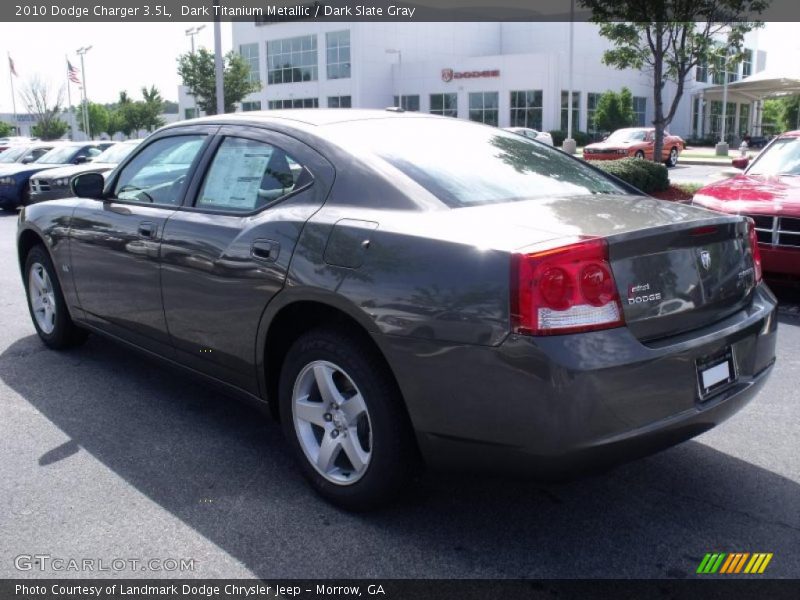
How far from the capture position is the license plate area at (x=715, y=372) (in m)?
2.94

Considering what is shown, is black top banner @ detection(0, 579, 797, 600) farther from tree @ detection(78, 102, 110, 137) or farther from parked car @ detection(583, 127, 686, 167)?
tree @ detection(78, 102, 110, 137)

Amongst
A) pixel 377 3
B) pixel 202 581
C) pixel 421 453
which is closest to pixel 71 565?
pixel 202 581

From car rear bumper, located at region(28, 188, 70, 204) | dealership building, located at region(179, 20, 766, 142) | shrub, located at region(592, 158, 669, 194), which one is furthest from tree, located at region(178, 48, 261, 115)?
car rear bumper, located at region(28, 188, 70, 204)

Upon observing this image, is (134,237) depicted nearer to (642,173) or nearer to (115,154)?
(642,173)

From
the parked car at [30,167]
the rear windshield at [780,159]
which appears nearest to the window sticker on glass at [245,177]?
the rear windshield at [780,159]

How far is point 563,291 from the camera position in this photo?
2.66 metres

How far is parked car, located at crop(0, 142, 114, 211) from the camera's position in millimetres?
17281

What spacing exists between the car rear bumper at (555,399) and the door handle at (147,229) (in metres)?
1.86

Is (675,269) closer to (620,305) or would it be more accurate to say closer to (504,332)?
(620,305)

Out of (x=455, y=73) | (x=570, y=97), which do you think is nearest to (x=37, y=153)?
(x=570, y=97)

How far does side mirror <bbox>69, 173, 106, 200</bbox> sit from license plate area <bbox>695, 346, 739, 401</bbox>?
144 inches

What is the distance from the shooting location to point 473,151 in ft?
12.4

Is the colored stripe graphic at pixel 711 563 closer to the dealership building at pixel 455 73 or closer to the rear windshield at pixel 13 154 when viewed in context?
the rear windshield at pixel 13 154

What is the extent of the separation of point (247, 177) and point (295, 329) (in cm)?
85
